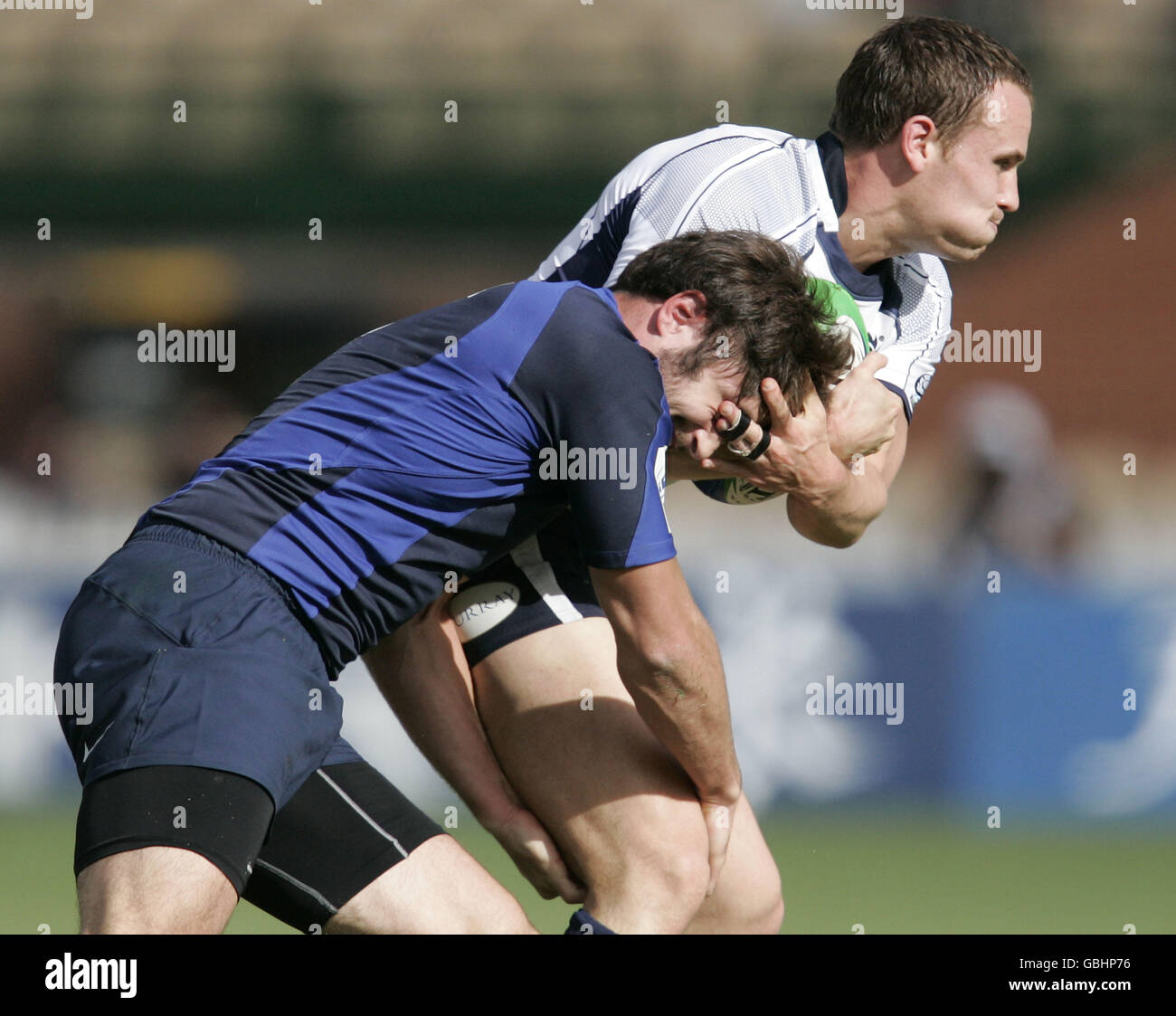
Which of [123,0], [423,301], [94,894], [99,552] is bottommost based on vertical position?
[94,894]

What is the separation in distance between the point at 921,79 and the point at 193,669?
85.4 inches

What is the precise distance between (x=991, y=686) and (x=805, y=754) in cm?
93

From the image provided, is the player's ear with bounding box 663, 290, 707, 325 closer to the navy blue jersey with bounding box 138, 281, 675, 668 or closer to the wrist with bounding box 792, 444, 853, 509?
the navy blue jersey with bounding box 138, 281, 675, 668

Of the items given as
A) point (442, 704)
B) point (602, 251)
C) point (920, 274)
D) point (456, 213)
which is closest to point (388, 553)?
point (442, 704)

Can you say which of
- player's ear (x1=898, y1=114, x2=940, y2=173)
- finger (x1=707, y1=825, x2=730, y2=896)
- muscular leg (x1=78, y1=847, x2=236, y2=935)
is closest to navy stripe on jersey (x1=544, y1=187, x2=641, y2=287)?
player's ear (x1=898, y1=114, x2=940, y2=173)

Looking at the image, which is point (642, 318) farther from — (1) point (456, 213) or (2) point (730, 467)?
(1) point (456, 213)

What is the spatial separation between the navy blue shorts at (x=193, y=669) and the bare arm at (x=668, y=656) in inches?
20.9

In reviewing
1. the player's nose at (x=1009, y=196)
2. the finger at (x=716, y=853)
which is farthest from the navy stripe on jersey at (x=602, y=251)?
the finger at (x=716, y=853)

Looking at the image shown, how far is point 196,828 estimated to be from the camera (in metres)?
2.32

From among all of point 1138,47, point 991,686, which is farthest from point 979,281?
point 991,686

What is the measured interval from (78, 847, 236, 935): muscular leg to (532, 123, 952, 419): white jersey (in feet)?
4.63

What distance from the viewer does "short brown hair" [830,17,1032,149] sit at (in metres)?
3.49

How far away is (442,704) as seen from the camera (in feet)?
10.5

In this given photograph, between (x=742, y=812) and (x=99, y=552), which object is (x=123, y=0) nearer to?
(x=99, y=552)
